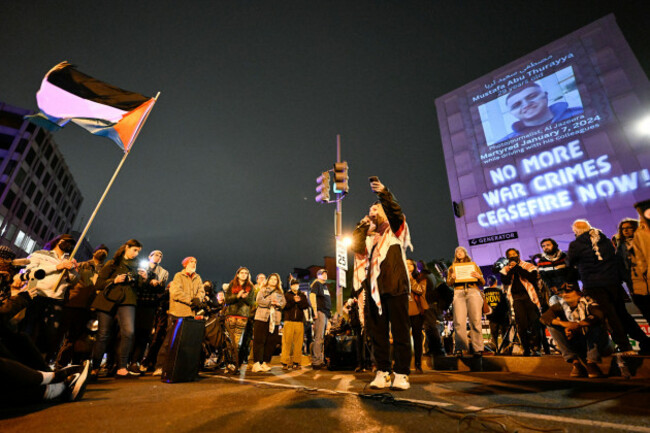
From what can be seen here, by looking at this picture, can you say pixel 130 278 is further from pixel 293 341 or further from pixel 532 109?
pixel 532 109

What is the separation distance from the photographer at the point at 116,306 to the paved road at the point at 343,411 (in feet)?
5.26

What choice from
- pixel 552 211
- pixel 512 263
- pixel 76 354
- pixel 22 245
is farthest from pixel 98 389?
pixel 22 245

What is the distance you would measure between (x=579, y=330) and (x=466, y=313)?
5.83 ft

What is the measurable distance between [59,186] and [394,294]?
246 ft

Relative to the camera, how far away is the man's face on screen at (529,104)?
1909 centimetres

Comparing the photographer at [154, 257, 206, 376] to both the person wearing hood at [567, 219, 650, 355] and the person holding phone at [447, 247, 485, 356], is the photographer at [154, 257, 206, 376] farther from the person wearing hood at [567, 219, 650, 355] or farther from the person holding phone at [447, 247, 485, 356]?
the person wearing hood at [567, 219, 650, 355]

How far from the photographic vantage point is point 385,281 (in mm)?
3281

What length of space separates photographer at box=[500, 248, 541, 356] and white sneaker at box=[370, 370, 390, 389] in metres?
3.93

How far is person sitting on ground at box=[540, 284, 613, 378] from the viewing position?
378cm

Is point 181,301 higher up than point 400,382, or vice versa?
point 181,301

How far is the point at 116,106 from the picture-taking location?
22.3ft

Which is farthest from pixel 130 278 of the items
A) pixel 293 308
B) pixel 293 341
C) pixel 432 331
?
pixel 432 331

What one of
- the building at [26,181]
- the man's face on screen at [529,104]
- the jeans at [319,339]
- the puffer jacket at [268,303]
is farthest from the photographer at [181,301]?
the building at [26,181]

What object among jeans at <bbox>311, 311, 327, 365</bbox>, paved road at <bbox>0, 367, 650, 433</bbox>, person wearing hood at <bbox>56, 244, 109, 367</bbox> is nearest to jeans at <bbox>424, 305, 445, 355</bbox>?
jeans at <bbox>311, 311, 327, 365</bbox>
